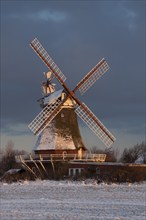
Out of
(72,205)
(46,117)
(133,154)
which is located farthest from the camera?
(133,154)

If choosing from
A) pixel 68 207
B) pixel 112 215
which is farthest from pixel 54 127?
pixel 112 215

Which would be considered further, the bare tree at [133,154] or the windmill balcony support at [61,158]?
the bare tree at [133,154]

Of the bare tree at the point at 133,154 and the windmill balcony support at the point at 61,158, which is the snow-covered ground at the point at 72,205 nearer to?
the windmill balcony support at the point at 61,158

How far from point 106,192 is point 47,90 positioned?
15.7m

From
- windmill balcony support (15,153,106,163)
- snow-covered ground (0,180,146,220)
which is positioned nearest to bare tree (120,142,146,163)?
windmill balcony support (15,153,106,163)

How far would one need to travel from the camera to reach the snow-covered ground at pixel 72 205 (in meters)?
16.2

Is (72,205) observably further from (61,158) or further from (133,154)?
(133,154)

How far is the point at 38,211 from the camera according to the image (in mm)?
17625

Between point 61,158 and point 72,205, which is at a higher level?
point 61,158

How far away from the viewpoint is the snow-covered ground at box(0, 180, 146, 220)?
1619 centimetres

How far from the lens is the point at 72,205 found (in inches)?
779

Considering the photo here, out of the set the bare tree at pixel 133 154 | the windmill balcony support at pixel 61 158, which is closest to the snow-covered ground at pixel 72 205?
the windmill balcony support at pixel 61 158

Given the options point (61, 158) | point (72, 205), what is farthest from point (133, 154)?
point (72, 205)

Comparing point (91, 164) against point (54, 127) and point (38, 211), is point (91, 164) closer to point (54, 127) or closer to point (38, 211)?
point (54, 127)
